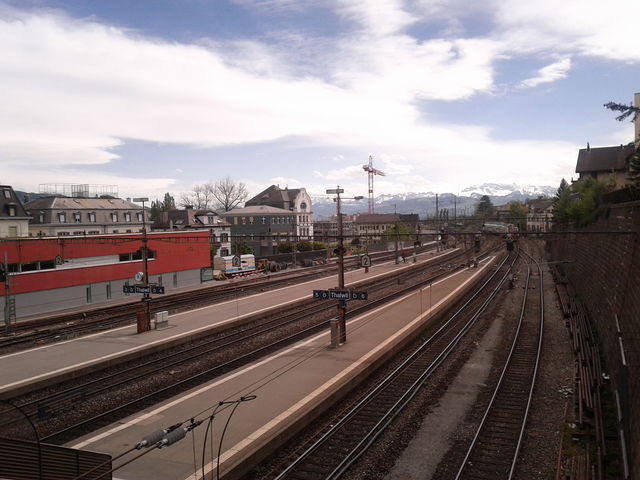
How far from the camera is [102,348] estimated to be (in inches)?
795

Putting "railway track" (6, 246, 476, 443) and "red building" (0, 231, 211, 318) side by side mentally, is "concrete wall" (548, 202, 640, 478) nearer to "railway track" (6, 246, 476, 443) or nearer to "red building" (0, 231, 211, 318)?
"railway track" (6, 246, 476, 443)

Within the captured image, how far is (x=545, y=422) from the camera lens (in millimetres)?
13102

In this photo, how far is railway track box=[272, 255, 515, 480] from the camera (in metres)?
10.7

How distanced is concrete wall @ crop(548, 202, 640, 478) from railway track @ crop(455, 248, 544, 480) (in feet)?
7.58

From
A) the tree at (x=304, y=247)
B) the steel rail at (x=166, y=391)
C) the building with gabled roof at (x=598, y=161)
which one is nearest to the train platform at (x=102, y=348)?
the steel rail at (x=166, y=391)

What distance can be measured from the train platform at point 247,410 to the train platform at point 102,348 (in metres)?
4.76

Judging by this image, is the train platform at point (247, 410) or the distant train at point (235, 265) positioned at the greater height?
the distant train at point (235, 265)

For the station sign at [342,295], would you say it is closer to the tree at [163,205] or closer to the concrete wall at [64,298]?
the concrete wall at [64,298]

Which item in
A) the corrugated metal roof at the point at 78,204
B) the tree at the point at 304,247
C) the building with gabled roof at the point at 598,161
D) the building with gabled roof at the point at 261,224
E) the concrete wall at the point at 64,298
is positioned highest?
the building with gabled roof at the point at 598,161

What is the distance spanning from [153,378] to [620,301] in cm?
1592

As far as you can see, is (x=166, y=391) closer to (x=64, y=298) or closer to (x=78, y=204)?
(x=64, y=298)

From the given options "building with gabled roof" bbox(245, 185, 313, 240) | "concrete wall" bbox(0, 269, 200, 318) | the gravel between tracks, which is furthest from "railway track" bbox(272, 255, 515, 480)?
"building with gabled roof" bbox(245, 185, 313, 240)

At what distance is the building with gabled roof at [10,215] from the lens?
4588cm

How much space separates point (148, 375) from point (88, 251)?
70.4 ft
